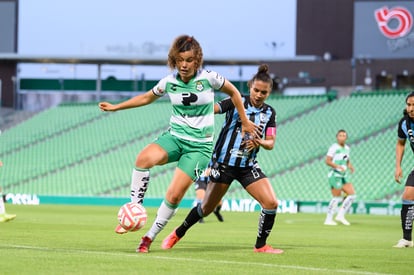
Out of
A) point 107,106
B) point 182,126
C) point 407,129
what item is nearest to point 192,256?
point 182,126

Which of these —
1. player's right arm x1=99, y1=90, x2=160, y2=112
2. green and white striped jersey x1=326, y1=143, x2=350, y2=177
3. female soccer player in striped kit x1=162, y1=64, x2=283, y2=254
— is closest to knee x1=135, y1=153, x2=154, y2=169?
player's right arm x1=99, y1=90, x2=160, y2=112

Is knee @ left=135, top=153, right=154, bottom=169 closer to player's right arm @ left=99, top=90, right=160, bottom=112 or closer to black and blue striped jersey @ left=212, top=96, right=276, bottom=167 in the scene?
player's right arm @ left=99, top=90, right=160, bottom=112

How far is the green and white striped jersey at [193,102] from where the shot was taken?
37.8 ft

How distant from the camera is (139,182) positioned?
11.6 meters

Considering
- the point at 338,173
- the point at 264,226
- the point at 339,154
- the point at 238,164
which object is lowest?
the point at 338,173

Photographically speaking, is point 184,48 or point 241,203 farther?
point 241,203

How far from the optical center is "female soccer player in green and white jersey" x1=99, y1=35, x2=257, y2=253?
11422 mm

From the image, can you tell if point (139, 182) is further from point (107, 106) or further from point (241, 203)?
point (241, 203)

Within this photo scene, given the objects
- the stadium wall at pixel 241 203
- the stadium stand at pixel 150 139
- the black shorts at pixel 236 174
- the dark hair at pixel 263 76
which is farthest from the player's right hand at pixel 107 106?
the stadium stand at pixel 150 139

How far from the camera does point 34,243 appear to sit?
13383 millimetres

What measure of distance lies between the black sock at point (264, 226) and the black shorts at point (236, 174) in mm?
491

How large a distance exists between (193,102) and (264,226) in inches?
86.0

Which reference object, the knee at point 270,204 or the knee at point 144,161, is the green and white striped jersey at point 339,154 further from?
the knee at point 144,161

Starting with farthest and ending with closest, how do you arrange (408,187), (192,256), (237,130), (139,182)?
(408,187) < (237,130) < (139,182) < (192,256)
